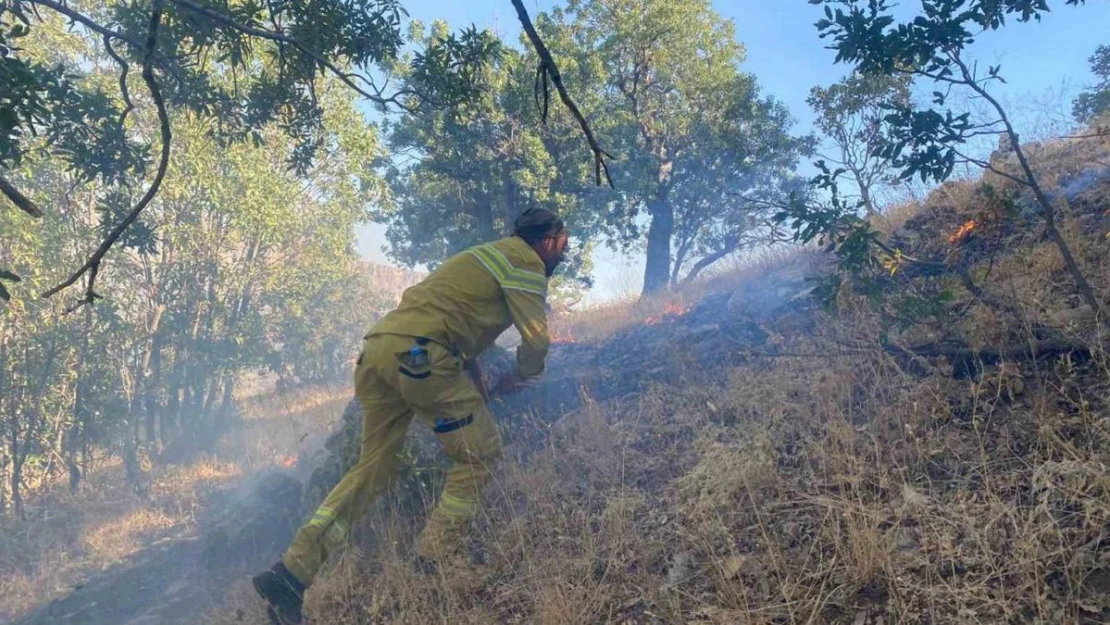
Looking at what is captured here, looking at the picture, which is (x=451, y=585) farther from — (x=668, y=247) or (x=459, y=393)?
(x=668, y=247)

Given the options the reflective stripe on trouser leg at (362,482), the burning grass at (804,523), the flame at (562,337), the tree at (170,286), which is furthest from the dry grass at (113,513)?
the flame at (562,337)

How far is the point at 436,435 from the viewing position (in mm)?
3588

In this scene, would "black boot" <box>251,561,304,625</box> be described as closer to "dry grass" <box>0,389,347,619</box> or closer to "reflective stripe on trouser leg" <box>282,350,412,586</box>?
"reflective stripe on trouser leg" <box>282,350,412,586</box>

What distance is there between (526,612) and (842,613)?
132 cm

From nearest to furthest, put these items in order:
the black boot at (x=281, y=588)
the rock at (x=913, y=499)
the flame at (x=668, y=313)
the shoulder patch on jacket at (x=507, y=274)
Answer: the rock at (x=913, y=499) < the black boot at (x=281, y=588) < the shoulder patch on jacket at (x=507, y=274) < the flame at (x=668, y=313)

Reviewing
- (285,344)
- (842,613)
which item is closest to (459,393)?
(842,613)

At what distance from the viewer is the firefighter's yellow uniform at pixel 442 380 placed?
3.52 m

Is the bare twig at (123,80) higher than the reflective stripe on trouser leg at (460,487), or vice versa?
the bare twig at (123,80)

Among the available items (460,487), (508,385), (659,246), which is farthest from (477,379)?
(659,246)

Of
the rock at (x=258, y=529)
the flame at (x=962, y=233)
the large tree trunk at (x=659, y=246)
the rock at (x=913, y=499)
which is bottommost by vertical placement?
the rock at (x=258, y=529)

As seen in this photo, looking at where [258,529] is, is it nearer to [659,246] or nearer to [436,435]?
[436,435]

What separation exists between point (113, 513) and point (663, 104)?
42.4ft

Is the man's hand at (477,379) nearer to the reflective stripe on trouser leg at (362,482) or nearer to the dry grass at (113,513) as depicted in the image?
the reflective stripe on trouser leg at (362,482)

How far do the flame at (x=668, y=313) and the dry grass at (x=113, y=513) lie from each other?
181 inches
